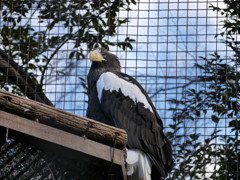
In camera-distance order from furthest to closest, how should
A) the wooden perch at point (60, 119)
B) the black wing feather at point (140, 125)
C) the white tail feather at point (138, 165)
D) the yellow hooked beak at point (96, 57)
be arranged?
the yellow hooked beak at point (96, 57) → the black wing feather at point (140, 125) → the white tail feather at point (138, 165) → the wooden perch at point (60, 119)

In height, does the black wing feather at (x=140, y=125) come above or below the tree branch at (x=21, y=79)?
below

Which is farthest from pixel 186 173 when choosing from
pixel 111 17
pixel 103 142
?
pixel 103 142

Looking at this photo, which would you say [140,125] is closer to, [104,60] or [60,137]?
[104,60]

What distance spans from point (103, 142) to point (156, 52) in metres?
2.26

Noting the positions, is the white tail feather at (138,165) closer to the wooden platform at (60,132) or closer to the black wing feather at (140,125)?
the black wing feather at (140,125)

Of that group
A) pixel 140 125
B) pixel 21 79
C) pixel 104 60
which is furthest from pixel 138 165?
pixel 21 79

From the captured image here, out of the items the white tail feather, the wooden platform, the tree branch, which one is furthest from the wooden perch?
the tree branch

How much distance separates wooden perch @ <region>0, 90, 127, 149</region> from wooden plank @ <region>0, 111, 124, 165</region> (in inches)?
0.9

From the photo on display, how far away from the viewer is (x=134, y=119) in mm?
3943

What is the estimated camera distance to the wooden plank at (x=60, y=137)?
2.56m

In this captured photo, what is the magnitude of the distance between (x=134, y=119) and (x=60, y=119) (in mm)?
1349

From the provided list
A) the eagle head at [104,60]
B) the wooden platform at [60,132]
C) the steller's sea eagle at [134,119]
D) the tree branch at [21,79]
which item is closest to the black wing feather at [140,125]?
the steller's sea eagle at [134,119]

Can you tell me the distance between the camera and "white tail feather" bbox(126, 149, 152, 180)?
3639mm

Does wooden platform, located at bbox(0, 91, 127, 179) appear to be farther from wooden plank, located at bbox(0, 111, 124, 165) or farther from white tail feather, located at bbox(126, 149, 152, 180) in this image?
white tail feather, located at bbox(126, 149, 152, 180)
